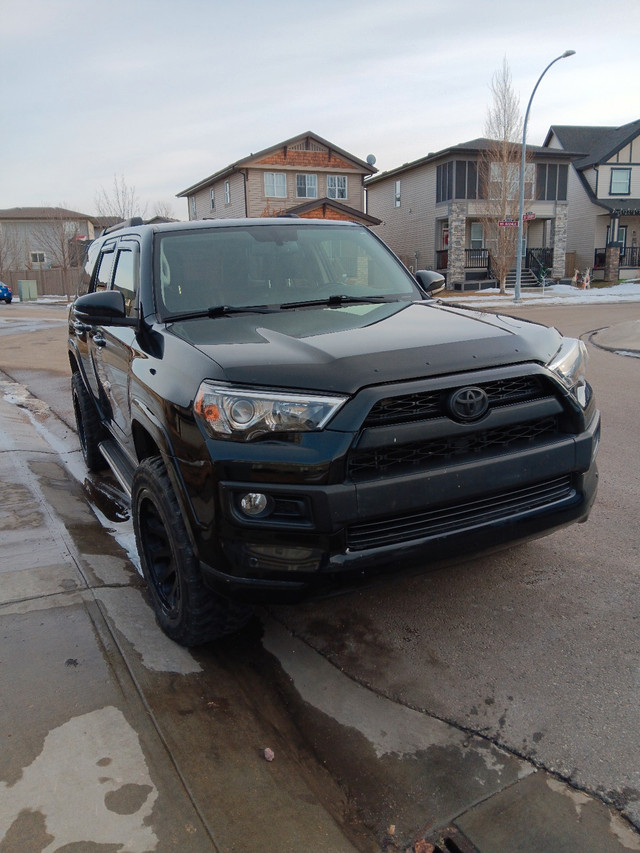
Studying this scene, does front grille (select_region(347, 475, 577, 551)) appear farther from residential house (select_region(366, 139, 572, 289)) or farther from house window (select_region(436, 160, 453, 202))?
house window (select_region(436, 160, 453, 202))

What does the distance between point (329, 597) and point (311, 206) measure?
32.5m

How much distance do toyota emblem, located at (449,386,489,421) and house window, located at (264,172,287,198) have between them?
35.5 meters

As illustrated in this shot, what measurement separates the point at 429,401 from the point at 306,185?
36401 mm

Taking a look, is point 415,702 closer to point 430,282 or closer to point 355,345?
point 355,345

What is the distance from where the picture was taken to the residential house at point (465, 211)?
119ft

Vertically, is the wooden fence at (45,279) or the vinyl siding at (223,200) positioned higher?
the vinyl siding at (223,200)

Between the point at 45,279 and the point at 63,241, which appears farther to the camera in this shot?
the point at 45,279

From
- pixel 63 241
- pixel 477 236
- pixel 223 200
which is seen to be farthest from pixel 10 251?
pixel 477 236

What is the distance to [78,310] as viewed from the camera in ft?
11.3

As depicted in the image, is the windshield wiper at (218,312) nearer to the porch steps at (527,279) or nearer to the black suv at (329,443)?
the black suv at (329,443)

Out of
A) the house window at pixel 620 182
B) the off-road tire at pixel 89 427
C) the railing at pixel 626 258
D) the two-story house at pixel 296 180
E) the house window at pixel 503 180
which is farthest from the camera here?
the house window at pixel 620 182

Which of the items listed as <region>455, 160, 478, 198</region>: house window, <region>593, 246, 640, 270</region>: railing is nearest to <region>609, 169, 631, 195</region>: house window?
<region>593, 246, 640, 270</region>: railing

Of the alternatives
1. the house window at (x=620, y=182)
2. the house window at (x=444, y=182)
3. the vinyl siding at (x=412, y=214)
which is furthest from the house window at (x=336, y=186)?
the house window at (x=620, y=182)

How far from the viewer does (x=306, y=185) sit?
36.5m
